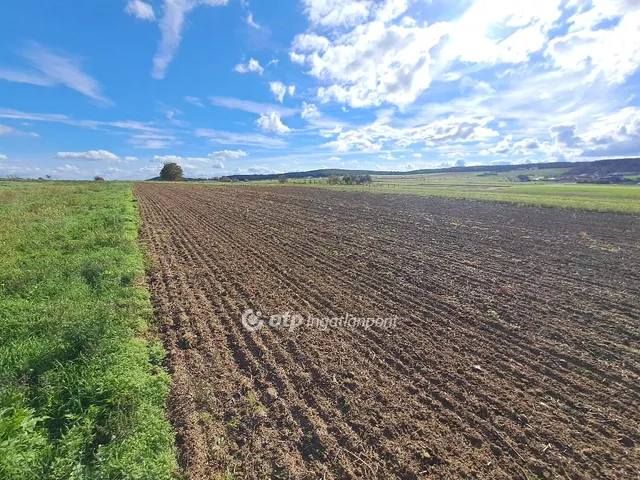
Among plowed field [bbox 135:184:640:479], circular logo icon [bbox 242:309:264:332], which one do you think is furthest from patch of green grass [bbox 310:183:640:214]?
circular logo icon [bbox 242:309:264:332]

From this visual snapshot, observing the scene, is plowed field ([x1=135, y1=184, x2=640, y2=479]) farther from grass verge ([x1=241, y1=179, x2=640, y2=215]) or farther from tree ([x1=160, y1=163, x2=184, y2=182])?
tree ([x1=160, y1=163, x2=184, y2=182])

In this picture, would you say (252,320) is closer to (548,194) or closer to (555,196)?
(555,196)

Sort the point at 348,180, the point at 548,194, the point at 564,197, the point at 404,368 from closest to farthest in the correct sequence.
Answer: the point at 404,368 → the point at 564,197 → the point at 548,194 → the point at 348,180

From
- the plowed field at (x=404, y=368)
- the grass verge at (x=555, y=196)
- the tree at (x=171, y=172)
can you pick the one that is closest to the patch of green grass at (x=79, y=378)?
the plowed field at (x=404, y=368)

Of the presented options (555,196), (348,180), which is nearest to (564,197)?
(555,196)

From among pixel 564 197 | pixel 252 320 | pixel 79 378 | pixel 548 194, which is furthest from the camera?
pixel 548 194

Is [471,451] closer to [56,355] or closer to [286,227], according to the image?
[56,355]
